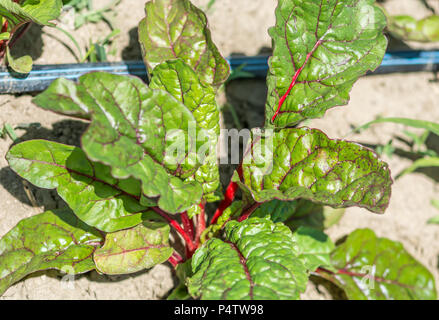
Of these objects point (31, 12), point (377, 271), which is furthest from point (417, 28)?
point (31, 12)

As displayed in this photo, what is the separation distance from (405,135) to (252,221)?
1364mm

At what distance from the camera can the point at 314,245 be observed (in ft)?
6.70

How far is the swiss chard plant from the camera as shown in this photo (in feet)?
4.60

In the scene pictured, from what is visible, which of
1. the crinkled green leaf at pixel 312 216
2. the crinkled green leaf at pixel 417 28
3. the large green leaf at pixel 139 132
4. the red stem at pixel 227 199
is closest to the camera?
the large green leaf at pixel 139 132

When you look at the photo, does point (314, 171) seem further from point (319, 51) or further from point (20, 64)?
point (20, 64)

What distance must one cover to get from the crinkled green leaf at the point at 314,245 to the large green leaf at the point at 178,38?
82 cm

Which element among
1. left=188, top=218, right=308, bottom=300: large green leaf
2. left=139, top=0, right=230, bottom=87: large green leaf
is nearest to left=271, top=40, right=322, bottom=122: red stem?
left=139, top=0, right=230, bottom=87: large green leaf

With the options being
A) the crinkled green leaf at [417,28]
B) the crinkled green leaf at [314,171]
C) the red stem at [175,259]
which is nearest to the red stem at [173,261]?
the red stem at [175,259]

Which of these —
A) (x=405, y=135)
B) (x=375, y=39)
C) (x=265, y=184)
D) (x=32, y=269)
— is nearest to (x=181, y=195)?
(x=265, y=184)

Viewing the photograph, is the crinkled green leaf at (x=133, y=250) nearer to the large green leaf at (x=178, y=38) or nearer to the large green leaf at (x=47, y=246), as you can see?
the large green leaf at (x=47, y=246)

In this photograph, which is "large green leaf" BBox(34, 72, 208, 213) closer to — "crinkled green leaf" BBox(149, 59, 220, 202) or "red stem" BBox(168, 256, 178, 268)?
"crinkled green leaf" BBox(149, 59, 220, 202)

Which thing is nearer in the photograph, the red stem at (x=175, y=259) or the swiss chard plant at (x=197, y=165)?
the swiss chard plant at (x=197, y=165)

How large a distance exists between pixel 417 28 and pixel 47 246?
226cm

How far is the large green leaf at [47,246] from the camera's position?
1594mm
